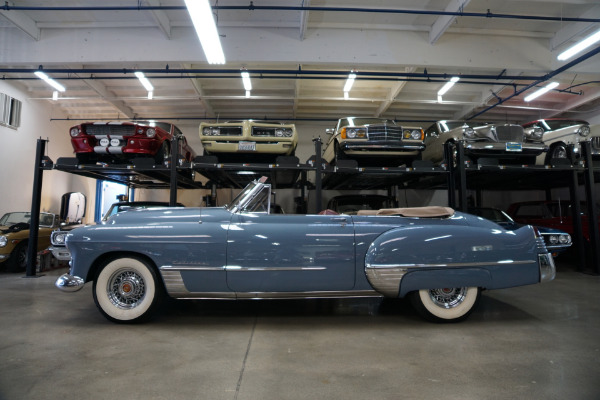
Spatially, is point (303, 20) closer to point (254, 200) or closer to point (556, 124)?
point (254, 200)

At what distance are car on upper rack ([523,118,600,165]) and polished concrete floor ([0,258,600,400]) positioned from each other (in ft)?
14.3

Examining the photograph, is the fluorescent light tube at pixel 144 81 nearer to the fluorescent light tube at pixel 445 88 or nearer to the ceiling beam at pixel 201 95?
the ceiling beam at pixel 201 95

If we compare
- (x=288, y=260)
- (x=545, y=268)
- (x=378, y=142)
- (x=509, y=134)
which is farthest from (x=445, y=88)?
(x=288, y=260)

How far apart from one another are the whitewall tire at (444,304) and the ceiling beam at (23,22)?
8419mm

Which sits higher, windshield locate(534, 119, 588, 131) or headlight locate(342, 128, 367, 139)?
windshield locate(534, 119, 588, 131)

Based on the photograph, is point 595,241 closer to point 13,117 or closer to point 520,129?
point 520,129

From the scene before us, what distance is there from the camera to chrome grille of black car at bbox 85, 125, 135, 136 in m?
5.58

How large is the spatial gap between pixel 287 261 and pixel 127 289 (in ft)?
5.02

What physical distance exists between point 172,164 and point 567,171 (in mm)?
7937

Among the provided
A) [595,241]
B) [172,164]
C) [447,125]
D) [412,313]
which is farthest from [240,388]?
[595,241]

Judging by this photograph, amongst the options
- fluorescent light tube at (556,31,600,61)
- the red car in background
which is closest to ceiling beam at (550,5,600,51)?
fluorescent light tube at (556,31,600,61)

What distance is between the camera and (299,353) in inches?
95.0

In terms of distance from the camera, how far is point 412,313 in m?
3.49

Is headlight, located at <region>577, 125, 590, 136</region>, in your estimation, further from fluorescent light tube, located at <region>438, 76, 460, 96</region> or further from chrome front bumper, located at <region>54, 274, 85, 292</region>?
chrome front bumper, located at <region>54, 274, 85, 292</region>
